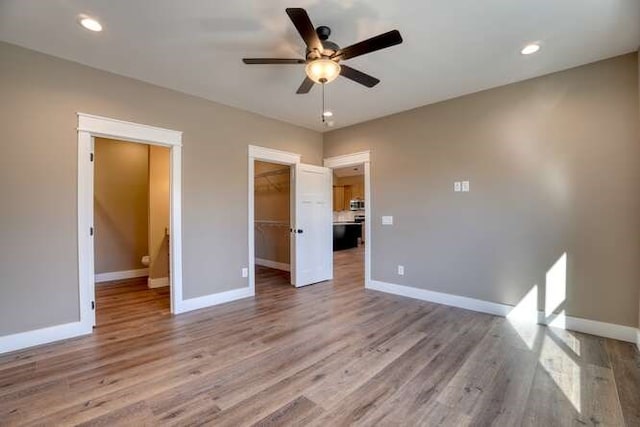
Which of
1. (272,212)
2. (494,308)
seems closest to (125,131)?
(272,212)

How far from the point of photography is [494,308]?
3.56 metres

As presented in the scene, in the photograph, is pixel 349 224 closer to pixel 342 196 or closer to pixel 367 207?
pixel 342 196

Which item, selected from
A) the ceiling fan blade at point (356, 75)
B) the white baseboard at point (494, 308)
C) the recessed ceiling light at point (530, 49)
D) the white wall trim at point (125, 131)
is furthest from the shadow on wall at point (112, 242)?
the recessed ceiling light at point (530, 49)

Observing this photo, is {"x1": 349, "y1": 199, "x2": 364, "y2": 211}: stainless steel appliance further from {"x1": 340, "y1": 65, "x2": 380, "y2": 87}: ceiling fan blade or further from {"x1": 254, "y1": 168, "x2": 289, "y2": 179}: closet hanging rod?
{"x1": 340, "y1": 65, "x2": 380, "y2": 87}: ceiling fan blade

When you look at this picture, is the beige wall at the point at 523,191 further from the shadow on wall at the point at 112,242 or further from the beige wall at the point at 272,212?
the shadow on wall at the point at 112,242

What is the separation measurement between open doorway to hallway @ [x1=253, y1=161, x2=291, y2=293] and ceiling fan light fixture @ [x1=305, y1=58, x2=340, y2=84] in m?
3.96

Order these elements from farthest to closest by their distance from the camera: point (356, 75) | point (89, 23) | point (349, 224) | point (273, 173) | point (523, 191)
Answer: point (349, 224) → point (273, 173) → point (523, 191) → point (356, 75) → point (89, 23)

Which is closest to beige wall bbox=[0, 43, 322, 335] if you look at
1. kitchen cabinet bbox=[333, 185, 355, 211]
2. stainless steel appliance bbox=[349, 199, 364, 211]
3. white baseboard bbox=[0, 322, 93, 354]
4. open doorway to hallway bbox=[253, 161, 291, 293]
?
white baseboard bbox=[0, 322, 93, 354]

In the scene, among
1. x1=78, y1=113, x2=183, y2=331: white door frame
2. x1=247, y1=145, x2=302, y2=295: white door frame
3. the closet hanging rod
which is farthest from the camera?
the closet hanging rod

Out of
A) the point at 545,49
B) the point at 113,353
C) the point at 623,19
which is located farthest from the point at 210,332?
the point at 623,19

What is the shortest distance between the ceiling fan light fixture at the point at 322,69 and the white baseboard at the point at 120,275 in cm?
528

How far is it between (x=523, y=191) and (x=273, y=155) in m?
3.42

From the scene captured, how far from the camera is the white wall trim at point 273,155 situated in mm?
4457

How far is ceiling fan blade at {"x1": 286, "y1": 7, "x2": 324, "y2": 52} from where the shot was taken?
70.6 inches
